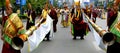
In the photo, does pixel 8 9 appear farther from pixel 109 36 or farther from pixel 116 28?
pixel 116 28

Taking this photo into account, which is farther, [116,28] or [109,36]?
[116,28]

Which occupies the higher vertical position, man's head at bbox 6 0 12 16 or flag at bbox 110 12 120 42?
man's head at bbox 6 0 12 16

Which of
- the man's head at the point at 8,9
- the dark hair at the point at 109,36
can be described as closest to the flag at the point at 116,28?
the dark hair at the point at 109,36

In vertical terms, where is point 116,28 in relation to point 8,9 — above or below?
below

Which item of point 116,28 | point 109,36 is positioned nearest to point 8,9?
point 109,36

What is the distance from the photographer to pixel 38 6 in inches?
Result: 2315

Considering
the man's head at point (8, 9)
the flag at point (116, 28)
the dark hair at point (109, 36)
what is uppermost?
the man's head at point (8, 9)

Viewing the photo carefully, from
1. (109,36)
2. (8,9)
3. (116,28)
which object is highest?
(8,9)

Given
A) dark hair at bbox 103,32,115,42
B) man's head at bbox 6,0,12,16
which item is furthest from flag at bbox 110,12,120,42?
man's head at bbox 6,0,12,16

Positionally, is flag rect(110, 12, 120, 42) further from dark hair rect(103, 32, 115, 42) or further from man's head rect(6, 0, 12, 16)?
man's head rect(6, 0, 12, 16)

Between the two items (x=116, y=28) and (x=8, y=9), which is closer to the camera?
(x=8, y=9)

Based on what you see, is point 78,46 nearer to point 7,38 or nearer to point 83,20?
point 83,20

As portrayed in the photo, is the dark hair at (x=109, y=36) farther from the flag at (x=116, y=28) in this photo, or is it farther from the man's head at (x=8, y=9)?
the man's head at (x=8, y=9)

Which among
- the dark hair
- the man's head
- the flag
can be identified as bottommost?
the dark hair
